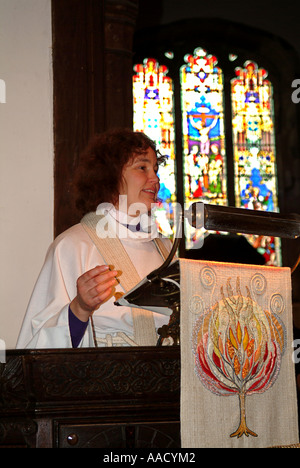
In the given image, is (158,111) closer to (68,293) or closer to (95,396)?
(68,293)

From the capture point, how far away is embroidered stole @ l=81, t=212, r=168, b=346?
2672 mm

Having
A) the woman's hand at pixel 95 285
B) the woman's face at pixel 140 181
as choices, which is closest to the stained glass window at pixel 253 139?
the woman's face at pixel 140 181

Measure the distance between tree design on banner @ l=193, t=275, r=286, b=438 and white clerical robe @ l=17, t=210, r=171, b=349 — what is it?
2.38 ft

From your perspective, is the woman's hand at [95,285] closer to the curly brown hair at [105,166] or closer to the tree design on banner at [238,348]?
the tree design on banner at [238,348]

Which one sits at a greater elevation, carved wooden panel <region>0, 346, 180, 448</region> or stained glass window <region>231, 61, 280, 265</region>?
stained glass window <region>231, 61, 280, 265</region>

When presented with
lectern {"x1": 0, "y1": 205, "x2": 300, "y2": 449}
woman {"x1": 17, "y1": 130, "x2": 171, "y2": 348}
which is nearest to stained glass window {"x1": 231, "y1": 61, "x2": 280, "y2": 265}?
woman {"x1": 17, "y1": 130, "x2": 171, "y2": 348}

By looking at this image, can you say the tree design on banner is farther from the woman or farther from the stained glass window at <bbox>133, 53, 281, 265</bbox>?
the stained glass window at <bbox>133, 53, 281, 265</bbox>

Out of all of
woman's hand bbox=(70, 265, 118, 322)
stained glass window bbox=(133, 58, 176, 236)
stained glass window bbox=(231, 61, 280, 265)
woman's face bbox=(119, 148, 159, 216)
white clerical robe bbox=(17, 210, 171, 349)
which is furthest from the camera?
stained glass window bbox=(231, 61, 280, 265)

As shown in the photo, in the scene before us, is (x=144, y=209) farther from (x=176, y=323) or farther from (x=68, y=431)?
(x=68, y=431)

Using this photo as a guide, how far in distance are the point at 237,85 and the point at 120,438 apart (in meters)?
7.68

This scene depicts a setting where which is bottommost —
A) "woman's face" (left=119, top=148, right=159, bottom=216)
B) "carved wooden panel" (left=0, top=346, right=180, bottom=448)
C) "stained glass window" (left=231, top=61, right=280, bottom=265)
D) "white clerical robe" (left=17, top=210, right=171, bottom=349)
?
"carved wooden panel" (left=0, top=346, right=180, bottom=448)

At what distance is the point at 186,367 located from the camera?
179 centimetres

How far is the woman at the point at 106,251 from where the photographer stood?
2574 millimetres

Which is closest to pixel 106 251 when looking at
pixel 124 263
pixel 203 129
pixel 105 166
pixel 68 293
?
pixel 124 263
